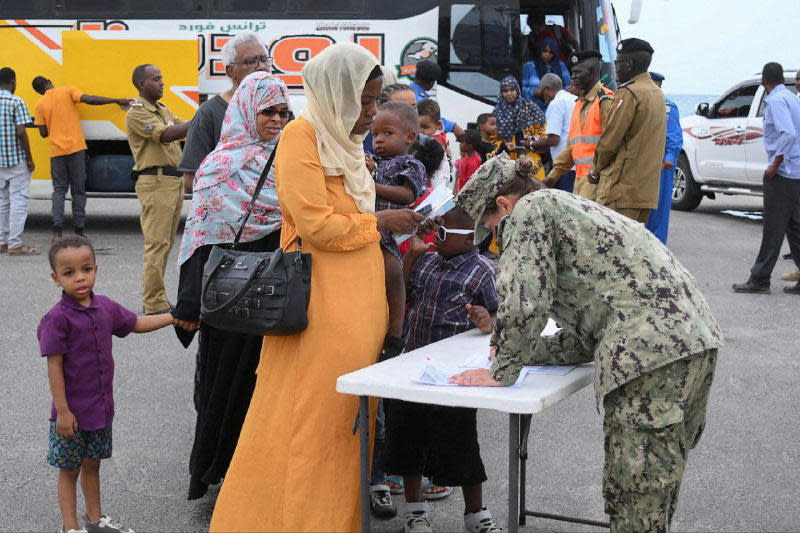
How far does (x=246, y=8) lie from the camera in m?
12.9

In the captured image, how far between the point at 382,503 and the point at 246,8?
993 cm

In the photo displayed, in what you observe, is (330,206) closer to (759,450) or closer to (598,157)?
(759,450)

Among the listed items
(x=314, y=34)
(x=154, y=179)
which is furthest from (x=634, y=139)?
(x=314, y=34)

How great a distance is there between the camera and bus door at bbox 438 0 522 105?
1277 centimetres

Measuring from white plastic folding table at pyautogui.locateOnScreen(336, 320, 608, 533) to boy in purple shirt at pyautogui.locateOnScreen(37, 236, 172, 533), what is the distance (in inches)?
43.9

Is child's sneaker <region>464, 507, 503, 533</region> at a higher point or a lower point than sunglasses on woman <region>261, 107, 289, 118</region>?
lower

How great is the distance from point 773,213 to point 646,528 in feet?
23.0

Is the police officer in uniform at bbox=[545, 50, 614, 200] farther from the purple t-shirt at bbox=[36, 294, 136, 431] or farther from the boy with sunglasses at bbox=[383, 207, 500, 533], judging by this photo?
the purple t-shirt at bbox=[36, 294, 136, 431]

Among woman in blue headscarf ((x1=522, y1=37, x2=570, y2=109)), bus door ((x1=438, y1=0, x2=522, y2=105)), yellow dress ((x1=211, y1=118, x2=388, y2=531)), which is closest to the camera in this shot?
yellow dress ((x1=211, y1=118, x2=388, y2=531))

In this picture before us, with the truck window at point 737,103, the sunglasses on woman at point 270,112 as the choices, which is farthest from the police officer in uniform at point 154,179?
the truck window at point 737,103

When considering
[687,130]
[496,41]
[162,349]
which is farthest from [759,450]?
[687,130]

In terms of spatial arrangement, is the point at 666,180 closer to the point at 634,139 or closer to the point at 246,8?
the point at 634,139

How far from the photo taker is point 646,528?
302 centimetres

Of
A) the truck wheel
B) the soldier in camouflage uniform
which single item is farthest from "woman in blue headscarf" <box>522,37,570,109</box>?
the soldier in camouflage uniform
